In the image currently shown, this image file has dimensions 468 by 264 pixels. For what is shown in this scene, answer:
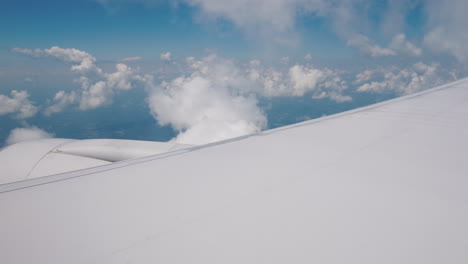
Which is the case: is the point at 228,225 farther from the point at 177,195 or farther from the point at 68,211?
the point at 68,211

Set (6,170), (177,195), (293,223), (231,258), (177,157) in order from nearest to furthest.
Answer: (231,258)
(293,223)
(177,195)
(177,157)
(6,170)

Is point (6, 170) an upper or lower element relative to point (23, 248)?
upper

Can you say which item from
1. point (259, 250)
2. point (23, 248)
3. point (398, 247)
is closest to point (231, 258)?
point (259, 250)

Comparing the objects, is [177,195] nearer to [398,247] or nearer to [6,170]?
[398,247]

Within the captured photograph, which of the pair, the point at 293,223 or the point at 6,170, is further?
the point at 6,170

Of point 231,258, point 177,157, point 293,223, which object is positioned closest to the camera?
point 231,258

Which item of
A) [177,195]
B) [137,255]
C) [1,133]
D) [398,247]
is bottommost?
[398,247]
